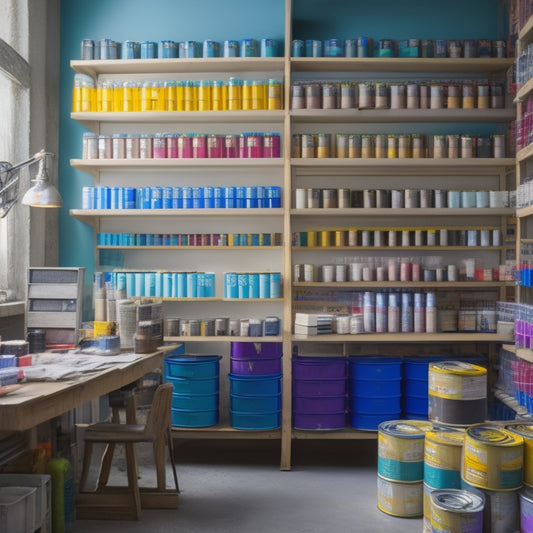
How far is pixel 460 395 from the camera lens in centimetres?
389

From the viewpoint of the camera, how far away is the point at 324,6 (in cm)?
582

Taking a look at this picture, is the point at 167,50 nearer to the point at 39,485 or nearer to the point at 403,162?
the point at 403,162

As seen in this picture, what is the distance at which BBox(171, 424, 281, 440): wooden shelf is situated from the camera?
5.18 meters

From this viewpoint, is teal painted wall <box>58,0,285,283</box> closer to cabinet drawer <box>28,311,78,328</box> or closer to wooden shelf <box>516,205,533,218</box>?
cabinet drawer <box>28,311,78,328</box>

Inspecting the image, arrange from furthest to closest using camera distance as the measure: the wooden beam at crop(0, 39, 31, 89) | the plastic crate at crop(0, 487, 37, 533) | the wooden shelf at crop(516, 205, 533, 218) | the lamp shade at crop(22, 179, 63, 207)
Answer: the wooden beam at crop(0, 39, 31, 89) < the wooden shelf at crop(516, 205, 533, 218) < the lamp shade at crop(22, 179, 63, 207) < the plastic crate at crop(0, 487, 37, 533)

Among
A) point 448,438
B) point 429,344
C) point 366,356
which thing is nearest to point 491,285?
point 429,344

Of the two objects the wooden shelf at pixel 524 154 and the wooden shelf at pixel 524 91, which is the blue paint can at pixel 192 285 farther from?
the wooden shelf at pixel 524 91

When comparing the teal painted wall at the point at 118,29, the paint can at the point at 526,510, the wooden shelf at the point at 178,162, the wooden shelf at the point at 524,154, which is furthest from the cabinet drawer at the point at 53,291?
the wooden shelf at the point at 524,154

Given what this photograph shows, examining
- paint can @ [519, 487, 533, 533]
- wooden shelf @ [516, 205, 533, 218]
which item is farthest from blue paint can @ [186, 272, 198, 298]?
paint can @ [519, 487, 533, 533]

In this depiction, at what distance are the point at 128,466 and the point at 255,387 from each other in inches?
59.1

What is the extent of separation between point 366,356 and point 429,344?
2.18 ft

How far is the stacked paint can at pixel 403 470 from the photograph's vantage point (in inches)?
157

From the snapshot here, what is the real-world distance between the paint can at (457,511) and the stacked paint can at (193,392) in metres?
2.32

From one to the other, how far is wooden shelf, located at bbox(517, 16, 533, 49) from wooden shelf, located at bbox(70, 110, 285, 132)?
206 cm
